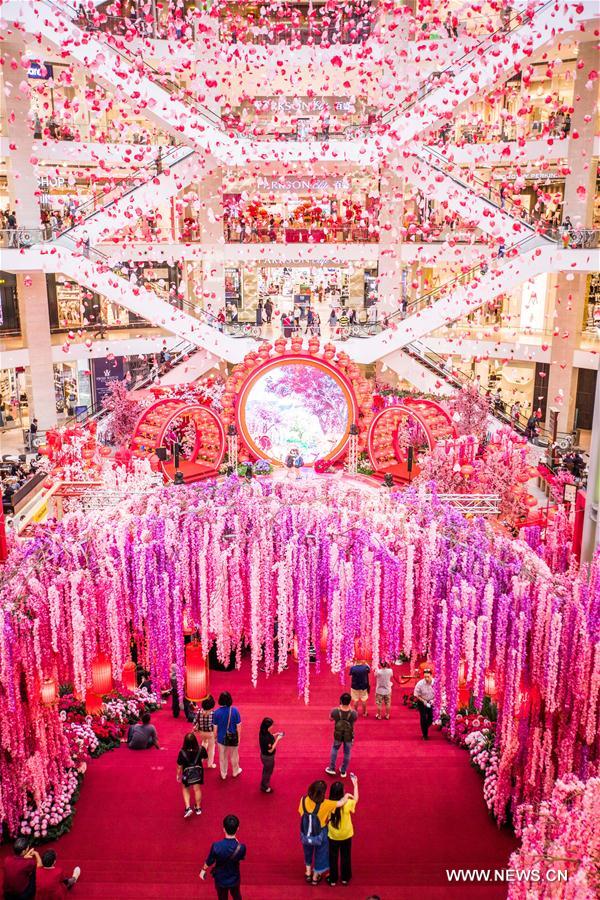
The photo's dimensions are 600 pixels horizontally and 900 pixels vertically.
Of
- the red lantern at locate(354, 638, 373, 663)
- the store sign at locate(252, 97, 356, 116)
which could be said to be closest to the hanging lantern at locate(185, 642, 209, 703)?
the red lantern at locate(354, 638, 373, 663)

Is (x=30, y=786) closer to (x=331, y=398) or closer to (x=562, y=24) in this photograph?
(x=331, y=398)

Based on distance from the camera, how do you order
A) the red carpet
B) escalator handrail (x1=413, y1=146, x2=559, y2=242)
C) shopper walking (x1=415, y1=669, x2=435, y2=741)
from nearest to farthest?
1. the red carpet
2. shopper walking (x1=415, y1=669, x2=435, y2=741)
3. escalator handrail (x1=413, y1=146, x2=559, y2=242)

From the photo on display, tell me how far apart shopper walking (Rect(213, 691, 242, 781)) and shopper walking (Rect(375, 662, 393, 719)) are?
5.22ft

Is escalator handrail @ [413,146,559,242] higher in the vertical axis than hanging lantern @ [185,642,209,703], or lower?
higher

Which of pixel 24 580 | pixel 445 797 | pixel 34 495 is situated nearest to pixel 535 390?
pixel 34 495

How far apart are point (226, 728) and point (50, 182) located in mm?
19167

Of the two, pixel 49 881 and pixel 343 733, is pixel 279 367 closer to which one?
pixel 343 733

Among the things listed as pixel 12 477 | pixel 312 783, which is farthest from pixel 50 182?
pixel 312 783

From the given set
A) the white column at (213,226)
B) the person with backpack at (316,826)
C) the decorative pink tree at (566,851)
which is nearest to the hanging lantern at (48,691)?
the person with backpack at (316,826)

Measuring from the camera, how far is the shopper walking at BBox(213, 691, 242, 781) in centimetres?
669

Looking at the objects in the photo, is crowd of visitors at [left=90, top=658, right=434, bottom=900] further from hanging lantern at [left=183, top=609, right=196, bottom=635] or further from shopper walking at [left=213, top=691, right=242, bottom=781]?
hanging lantern at [left=183, top=609, right=196, bottom=635]

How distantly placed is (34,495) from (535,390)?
13.7m

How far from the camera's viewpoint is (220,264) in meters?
20.8

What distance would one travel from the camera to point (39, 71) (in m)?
19.5
